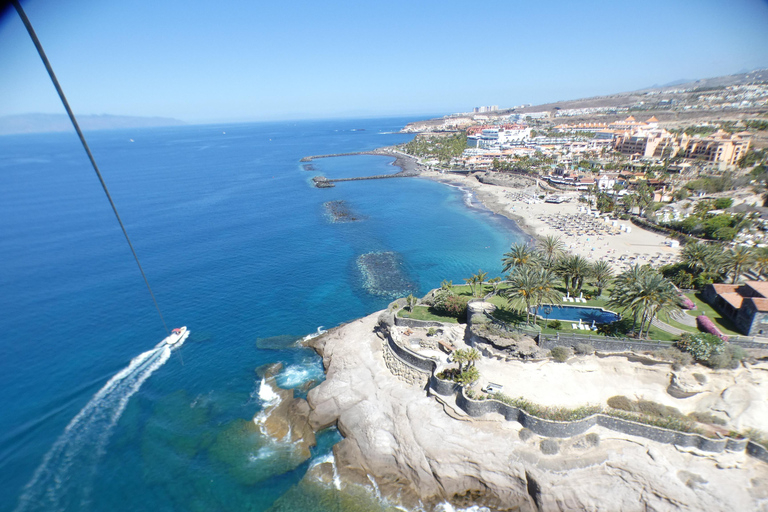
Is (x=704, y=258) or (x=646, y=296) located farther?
(x=704, y=258)

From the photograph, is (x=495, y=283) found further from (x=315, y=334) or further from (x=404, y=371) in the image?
(x=315, y=334)

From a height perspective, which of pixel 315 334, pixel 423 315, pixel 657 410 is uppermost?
pixel 657 410

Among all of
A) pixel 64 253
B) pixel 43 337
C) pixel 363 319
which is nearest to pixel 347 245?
pixel 363 319

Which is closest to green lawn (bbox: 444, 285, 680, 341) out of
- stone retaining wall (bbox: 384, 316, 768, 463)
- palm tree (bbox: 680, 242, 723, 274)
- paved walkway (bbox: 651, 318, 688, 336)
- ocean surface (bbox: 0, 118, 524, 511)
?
paved walkway (bbox: 651, 318, 688, 336)

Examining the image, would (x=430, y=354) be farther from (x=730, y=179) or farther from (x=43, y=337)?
(x=730, y=179)

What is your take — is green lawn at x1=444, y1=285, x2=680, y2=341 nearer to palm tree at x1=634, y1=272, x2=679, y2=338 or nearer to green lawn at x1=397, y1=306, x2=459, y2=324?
green lawn at x1=397, y1=306, x2=459, y2=324

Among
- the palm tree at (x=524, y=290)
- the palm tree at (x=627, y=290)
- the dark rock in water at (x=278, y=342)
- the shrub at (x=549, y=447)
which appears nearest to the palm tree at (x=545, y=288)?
the palm tree at (x=524, y=290)

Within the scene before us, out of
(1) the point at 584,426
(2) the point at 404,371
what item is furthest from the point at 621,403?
(2) the point at 404,371
